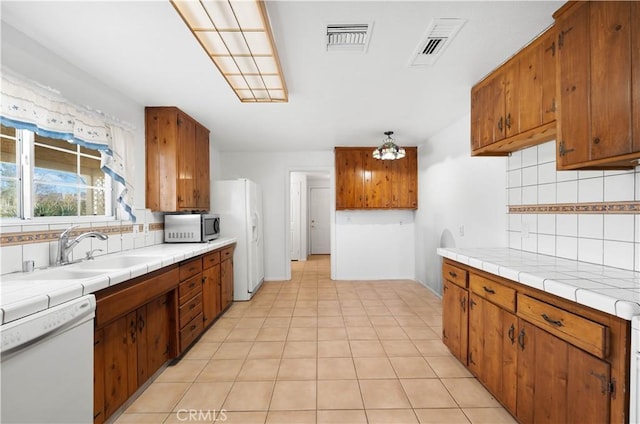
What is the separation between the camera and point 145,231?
2.93m

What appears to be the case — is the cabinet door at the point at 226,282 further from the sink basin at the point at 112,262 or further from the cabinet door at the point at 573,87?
the cabinet door at the point at 573,87

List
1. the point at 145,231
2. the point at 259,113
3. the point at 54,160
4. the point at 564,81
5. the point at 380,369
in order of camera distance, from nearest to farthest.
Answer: the point at 564,81 < the point at 54,160 < the point at 380,369 < the point at 145,231 < the point at 259,113

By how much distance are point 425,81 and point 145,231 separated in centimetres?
306

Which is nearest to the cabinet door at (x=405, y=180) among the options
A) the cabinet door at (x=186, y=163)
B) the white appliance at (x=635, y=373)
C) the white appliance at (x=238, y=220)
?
the white appliance at (x=238, y=220)

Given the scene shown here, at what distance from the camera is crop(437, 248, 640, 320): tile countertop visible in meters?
1.08

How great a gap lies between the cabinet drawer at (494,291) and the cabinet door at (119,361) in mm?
2372

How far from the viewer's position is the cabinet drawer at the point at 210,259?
9.76 ft

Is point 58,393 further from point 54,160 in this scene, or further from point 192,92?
point 192,92

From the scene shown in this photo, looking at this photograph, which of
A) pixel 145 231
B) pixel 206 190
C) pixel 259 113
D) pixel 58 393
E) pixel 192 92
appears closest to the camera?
pixel 58 393

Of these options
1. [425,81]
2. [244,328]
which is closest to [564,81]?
[425,81]

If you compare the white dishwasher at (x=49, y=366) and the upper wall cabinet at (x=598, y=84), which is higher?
the upper wall cabinet at (x=598, y=84)

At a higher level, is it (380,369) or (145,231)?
(145,231)

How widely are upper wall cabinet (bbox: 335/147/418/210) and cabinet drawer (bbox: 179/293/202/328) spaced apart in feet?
9.33

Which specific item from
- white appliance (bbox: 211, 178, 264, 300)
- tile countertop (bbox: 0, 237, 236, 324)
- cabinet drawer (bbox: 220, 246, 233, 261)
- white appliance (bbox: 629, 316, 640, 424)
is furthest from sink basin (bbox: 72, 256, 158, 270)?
white appliance (bbox: 629, 316, 640, 424)
